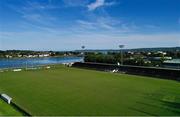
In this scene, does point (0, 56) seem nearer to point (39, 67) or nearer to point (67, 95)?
point (39, 67)

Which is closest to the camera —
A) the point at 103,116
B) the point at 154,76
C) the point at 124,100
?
the point at 103,116

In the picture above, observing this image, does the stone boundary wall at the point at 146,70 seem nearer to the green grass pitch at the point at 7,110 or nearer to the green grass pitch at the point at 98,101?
the green grass pitch at the point at 98,101

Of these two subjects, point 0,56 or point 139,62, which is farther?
point 0,56

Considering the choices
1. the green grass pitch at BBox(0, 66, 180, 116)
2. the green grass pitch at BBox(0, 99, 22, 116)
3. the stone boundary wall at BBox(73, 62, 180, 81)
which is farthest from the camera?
the stone boundary wall at BBox(73, 62, 180, 81)

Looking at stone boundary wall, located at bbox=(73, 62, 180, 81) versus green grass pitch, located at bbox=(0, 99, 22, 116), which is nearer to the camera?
green grass pitch, located at bbox=(0, 99, 22, 116)

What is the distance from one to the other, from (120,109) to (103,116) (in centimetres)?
110

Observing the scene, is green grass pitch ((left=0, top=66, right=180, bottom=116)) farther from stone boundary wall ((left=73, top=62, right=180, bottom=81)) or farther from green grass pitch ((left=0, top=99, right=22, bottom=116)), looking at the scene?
stone boundary wall ((left=73, top=62, right=180, bottom=81))

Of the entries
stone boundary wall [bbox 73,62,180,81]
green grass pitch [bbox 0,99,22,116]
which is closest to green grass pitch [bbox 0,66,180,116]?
green grass pitch [bbox 0,99,22,116]

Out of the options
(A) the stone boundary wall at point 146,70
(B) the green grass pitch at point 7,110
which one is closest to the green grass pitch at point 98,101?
(B) the green grass pitch at point 7,110

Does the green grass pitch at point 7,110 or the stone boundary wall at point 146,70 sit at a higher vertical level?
the stone boundary wall at point 146,70

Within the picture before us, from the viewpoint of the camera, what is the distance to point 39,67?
83.7 feet

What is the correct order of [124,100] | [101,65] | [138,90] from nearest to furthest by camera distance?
[124,100]
[138,90]
[101,65]

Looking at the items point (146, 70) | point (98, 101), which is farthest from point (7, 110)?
point (146, 70)

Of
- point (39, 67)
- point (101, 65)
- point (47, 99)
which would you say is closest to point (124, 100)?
point (47, 99)
